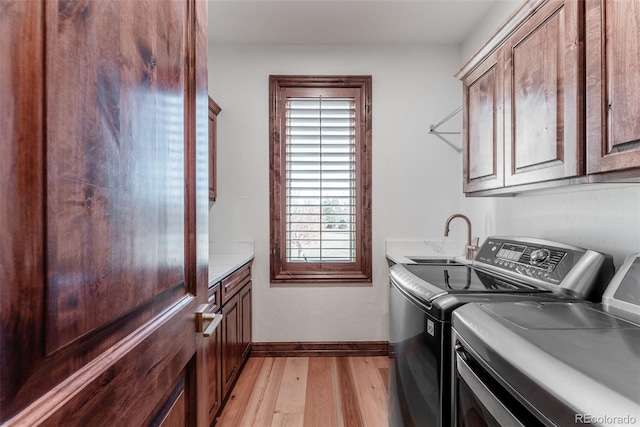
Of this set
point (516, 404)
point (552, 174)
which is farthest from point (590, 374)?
point (552, 174)

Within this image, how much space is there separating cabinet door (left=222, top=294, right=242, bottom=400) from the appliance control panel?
151 cm

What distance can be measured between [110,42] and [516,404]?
1.03 meters

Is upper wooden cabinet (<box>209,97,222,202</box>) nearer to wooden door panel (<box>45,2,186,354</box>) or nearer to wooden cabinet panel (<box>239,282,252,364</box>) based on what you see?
wooden cabinet panel (<box>239,282,252,364</box>)

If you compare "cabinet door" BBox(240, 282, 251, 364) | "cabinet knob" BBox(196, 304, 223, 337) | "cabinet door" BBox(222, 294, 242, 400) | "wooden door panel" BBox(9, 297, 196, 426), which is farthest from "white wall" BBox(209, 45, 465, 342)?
"wooden door panel" BBox(9, 297, 196, 426)

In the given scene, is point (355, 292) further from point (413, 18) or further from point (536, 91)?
point (413, 18)

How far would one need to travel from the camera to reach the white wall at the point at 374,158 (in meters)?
2.71

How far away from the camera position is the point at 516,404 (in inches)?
27.7

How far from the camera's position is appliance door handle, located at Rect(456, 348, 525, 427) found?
71 centimetres

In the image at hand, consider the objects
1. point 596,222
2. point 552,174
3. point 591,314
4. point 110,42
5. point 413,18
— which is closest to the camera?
point 110,42

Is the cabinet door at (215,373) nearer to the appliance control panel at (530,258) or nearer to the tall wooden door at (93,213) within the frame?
the tall wooden door at (93,213)

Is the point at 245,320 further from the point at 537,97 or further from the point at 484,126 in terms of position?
the point at 537,97

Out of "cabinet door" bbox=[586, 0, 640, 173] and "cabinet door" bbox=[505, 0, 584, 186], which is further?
"cabinet door" bbox=[505, 0, 584, 186]

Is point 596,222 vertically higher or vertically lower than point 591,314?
higher

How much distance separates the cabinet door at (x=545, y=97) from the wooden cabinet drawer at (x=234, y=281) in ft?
5.26
